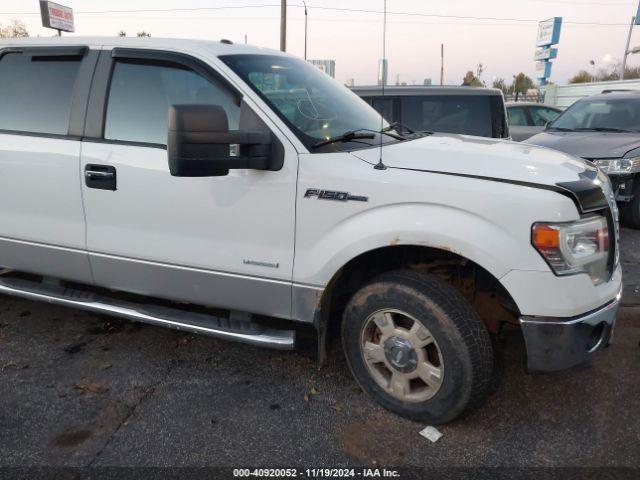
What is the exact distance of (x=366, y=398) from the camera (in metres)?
3.17

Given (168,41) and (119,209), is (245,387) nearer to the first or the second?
(119,209)

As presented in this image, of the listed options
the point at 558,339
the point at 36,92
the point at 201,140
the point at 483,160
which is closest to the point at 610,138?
the point at 483,160

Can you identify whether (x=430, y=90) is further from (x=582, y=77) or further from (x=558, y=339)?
(x=582, y=77)

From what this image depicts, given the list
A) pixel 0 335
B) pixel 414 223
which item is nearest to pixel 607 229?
pixel 414 223

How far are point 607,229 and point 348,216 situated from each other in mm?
1270

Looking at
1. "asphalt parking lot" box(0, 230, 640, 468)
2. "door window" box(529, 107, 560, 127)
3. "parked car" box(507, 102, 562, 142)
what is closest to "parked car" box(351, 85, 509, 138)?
"asphalt parking lot" box(0, 230, 640, 468)

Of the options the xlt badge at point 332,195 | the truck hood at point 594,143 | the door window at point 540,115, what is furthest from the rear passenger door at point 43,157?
the door window at point 540,115

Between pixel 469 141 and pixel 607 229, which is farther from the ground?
pixel 469 141

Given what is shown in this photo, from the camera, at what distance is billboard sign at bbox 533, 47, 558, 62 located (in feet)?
129

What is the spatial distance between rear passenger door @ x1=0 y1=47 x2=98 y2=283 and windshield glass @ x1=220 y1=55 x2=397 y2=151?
1.07 metres

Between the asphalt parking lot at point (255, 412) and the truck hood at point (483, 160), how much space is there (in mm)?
1309

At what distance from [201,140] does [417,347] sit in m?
1.47

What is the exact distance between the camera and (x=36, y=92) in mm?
3598

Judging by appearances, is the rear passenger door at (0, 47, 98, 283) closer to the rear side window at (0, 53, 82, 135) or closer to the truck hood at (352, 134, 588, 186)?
the rear side window at (0, 53, 82, 135)
